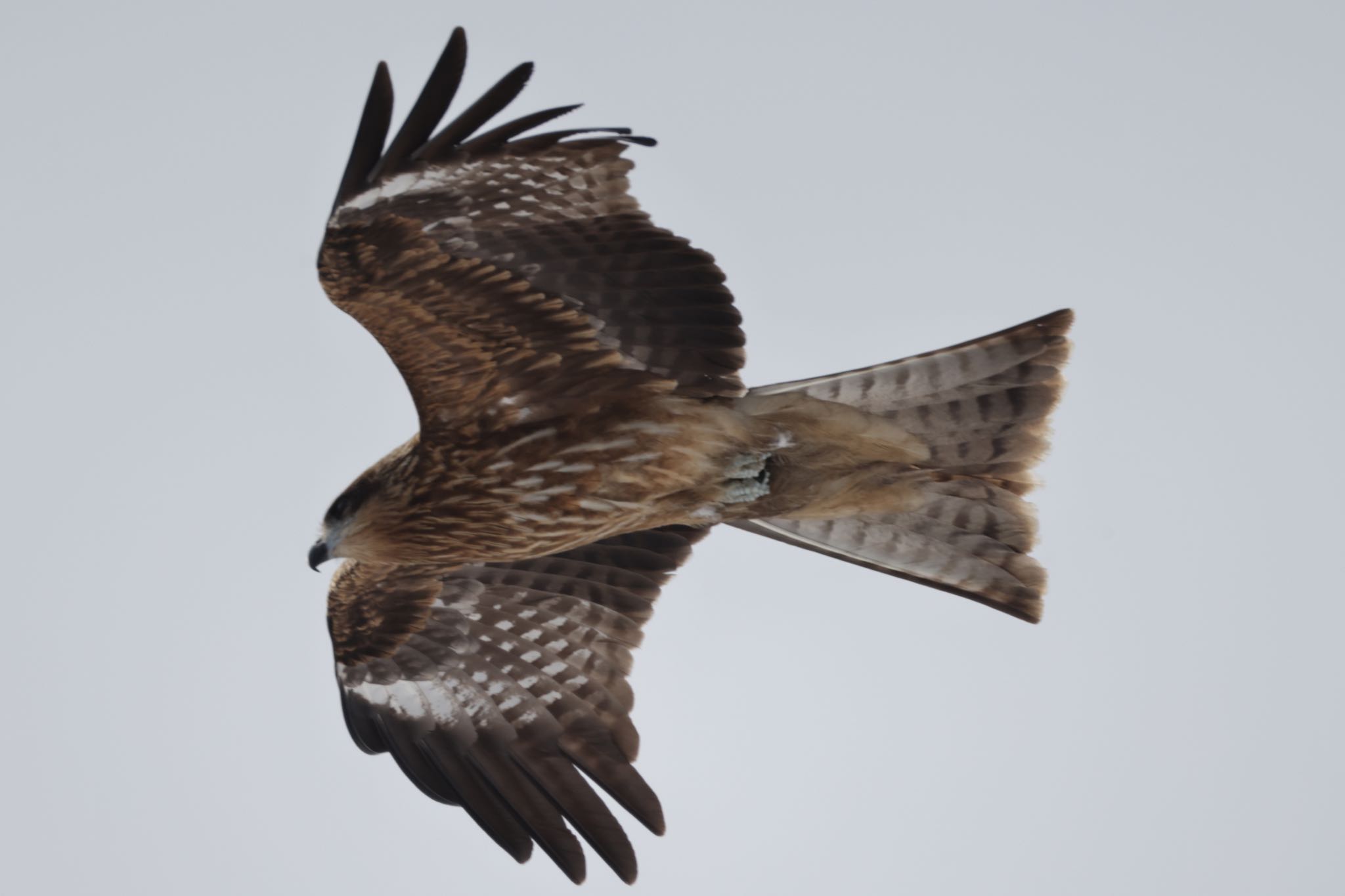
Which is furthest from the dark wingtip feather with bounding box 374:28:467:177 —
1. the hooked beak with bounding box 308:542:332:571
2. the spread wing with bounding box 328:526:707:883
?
the spread wing with bounding box 328:526:707:883

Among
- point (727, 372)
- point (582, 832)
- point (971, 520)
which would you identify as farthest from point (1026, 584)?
point (582, 832)

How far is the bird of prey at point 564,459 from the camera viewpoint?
476cm

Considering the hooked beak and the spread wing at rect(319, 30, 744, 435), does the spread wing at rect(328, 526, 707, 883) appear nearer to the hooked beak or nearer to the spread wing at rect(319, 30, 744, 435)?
the hooked beak

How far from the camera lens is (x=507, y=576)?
6434 mm

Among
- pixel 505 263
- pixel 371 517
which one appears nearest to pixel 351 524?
pixel 371 517

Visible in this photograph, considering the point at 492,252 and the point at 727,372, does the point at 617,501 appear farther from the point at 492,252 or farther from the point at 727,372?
the point at 492,252

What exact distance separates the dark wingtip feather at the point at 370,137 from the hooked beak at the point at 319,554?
1357 mm

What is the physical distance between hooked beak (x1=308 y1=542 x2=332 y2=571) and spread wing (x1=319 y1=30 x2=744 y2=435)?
0.65 m

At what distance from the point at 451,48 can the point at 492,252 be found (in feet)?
2.40

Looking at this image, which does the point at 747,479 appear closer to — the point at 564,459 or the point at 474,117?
the point at 564,459

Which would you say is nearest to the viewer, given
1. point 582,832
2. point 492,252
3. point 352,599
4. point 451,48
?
point 451,48

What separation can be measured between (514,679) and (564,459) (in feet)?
4.47

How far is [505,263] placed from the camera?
4.91 m

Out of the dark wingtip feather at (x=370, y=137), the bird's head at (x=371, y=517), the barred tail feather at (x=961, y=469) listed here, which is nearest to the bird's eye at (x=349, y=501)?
the bird's head at (x=371, y=517)
